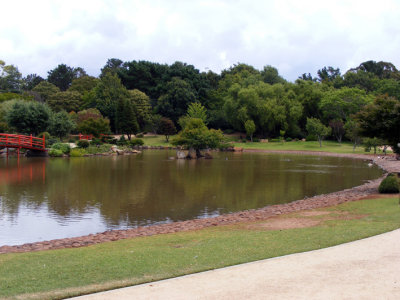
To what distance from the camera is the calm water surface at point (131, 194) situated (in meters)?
13.3

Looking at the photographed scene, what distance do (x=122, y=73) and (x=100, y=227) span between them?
7242 centimetres

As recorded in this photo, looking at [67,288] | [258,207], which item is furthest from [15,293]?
[258,207]

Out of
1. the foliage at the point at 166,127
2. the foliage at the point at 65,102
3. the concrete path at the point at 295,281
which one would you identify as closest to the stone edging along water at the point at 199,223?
the concrete path at the point at 295,281

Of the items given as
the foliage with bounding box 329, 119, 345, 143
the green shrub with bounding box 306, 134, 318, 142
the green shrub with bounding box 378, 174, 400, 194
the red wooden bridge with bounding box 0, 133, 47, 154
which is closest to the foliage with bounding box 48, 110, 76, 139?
the red wooden bridge with bounding box 0, 133, 47, 154

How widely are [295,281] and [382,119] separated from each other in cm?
1564

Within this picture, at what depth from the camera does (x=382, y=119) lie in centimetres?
1925

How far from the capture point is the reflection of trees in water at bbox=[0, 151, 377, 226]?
1555cm

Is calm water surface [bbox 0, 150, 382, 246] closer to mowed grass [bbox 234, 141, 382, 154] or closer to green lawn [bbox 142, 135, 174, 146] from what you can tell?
mowed grass [bbox 234, 141, 382, 154]

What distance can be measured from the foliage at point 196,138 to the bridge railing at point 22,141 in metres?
14.5

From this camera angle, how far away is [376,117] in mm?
19438

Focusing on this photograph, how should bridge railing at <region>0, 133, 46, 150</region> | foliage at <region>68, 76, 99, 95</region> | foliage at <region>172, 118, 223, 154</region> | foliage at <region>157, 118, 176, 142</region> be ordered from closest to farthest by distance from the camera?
bridge railing at <region>0, 133, 46, 150</region> → foliage at <region>172, 118, 223, 154</region> → foliage at <region>157, 118, 176, 142</region> → foliage at <region>68, 76, 99, 95</region>

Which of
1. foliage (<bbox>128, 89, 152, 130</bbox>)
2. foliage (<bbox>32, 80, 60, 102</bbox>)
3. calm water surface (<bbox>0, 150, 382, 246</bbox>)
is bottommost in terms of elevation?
calm water surface (<bbox>0, 150, 382, 246</bbox>)

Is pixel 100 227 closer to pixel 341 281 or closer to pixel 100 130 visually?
pixel 341 281

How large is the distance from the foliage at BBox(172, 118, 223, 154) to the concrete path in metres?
35.8
